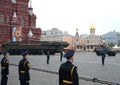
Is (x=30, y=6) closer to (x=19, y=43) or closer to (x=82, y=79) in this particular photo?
(x=19, y=43)

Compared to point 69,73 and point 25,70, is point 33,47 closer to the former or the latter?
point 25,70

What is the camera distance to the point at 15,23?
72.2 m

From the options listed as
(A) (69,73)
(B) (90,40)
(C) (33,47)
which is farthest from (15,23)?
(B) (90,40)

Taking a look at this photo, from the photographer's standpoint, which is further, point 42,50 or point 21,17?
point 21,17

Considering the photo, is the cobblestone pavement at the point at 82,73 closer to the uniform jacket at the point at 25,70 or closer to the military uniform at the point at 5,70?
the military uniform at the point at 5,70

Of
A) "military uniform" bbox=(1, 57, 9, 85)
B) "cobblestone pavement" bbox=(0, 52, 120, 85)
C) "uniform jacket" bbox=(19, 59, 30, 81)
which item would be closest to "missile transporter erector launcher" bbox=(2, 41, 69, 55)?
"cobblestone pavement" bbox=(0, 52, 120, 85)

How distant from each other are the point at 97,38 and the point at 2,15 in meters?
87.7

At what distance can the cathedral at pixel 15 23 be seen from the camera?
2810 inches

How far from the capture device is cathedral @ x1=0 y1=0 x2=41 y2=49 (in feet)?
234

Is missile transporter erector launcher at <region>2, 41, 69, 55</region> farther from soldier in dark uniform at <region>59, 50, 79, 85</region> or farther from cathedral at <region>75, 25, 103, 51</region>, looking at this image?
cathedral at <region>75, 25, 103, 51</region>

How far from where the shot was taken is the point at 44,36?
148 m

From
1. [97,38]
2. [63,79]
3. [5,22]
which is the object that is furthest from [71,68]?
[97,38]

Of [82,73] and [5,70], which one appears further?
[82,73]

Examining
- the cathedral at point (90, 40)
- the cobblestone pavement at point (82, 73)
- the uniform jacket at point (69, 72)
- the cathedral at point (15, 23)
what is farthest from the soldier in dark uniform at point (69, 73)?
the cathedral at point (90, 40)
